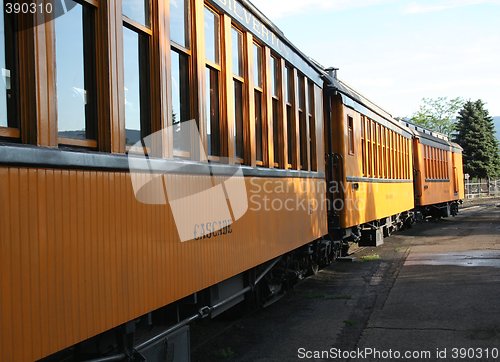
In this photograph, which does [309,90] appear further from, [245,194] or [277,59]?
[245,194]

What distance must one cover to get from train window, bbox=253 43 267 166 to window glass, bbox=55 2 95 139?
9.85 ft

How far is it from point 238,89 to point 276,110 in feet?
4.14

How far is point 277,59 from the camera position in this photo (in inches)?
280

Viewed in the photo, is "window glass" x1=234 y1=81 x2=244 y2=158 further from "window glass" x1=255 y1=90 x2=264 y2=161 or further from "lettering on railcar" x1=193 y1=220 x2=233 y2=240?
"lettering on railcar" x1=193 y1=220 x2=233 y2=240

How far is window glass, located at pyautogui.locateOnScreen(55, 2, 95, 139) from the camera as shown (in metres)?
3.24

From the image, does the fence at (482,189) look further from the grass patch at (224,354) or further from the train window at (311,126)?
the grass patch at (224,354)

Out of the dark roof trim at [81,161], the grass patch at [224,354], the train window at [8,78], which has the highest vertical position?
the train window at [8,78]

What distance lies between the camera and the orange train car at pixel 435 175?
20.8m

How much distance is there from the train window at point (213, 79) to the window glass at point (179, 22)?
36cm

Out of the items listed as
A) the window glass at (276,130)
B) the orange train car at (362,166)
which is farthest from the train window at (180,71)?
the orange train car at (362,166)

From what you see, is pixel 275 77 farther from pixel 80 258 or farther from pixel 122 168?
pixel 80 258

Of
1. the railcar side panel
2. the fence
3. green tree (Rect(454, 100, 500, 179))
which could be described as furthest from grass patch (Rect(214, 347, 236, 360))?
green tree (Rect(454, 100, 500, 179))

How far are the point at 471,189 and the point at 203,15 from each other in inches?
2443

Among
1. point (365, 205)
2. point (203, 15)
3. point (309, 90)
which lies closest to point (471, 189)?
point (365, 205)
